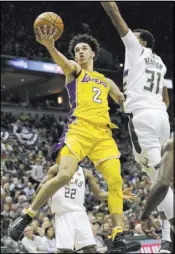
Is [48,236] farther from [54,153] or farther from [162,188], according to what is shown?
[162,188]

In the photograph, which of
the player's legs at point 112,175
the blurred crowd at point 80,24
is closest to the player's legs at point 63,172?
the player's legs at point 112,175

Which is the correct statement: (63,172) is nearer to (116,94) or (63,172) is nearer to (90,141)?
(90,141)

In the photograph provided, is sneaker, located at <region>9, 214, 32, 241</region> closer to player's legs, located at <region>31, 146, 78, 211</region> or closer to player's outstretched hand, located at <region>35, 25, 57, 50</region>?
player's legs, located at <region>31, 146, 78, 211</region>

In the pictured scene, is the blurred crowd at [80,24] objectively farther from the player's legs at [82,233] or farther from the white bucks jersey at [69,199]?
the player's legs at [82,233]

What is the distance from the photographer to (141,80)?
17.7 ft

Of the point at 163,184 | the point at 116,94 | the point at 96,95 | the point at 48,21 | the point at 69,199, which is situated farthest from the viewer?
the point at 69,199

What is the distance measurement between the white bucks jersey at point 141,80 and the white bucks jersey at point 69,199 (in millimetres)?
2719

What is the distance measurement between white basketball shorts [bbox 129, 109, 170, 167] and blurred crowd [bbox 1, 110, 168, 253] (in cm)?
87

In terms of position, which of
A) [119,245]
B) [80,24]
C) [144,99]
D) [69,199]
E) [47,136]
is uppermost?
[80,24]

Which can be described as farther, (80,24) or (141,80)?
(80,24)

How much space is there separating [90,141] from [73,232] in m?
2.28

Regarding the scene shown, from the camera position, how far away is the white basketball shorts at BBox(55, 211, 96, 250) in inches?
298

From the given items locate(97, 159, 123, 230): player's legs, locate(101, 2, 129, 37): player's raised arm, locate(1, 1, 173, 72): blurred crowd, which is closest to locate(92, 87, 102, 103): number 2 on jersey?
locate(97, 159, 123, 230): player's legs

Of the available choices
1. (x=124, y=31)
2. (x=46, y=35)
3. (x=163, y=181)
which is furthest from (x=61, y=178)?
(x=163, y=181)
